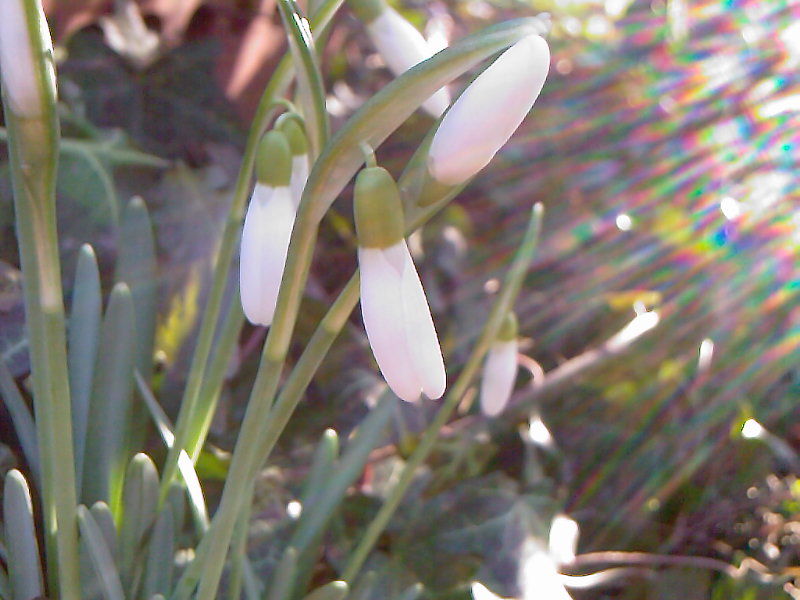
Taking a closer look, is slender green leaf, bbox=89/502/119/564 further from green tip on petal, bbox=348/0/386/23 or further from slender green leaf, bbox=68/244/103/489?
green tip on petal, bbox=348/0/386/23

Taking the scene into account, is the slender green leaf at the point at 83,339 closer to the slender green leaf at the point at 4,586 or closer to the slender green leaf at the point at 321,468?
the slender green leaf at the point at 4,586

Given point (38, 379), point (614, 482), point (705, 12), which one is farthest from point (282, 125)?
point (705, 12)

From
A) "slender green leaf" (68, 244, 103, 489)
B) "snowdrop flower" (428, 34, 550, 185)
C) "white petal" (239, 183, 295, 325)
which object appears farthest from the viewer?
"slender green leaf" (68, 244, 103, 489)

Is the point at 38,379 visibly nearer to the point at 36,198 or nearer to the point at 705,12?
the point at 36,198

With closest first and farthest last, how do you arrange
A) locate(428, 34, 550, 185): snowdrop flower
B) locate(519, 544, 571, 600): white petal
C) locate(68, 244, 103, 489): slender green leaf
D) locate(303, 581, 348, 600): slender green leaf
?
locate(428, 34, 550, 185): snowdrop flower → locate(303, 581, 348, 600): slender green leaf → locate(68, 244, 103, 489): slender green leaf → locate(519, 544, 571, 600): white petal

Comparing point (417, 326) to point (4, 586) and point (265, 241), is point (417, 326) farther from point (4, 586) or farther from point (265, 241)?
point (4, 586)

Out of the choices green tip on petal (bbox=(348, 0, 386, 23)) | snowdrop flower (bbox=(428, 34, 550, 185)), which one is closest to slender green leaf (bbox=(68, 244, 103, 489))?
green tip on petal (bbox=(348, 0, 386, 23))
